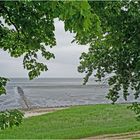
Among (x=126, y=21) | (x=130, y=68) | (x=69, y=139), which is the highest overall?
(x=126, y=21)

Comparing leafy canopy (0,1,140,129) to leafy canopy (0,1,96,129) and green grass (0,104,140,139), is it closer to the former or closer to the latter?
leafy canopy (0,1,96,129)

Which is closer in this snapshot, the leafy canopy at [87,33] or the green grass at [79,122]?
the leafy canopy at [87,33]

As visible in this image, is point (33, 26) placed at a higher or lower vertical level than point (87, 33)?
higher

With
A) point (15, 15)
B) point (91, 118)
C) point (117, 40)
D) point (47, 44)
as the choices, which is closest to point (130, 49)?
point (117, 40)

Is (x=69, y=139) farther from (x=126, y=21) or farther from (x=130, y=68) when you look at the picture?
(x=126, y=21)

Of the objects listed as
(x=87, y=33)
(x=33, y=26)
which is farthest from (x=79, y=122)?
(x=87, y=33)

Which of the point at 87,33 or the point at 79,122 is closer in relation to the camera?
the point at 87,33

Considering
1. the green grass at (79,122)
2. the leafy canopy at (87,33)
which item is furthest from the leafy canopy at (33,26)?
the green grass at (79,122)

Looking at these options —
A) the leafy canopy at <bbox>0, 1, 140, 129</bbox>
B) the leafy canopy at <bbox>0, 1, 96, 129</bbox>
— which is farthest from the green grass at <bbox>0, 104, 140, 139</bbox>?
the leafy canopy at <bbox>0, 1, 96, 129</bbox>

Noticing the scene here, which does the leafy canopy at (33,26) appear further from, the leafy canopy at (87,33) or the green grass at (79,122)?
the green grass at (79,122)

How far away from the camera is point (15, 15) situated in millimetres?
6723

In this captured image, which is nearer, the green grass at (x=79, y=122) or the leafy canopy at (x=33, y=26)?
the leafy canopy at (x=33, y=26)

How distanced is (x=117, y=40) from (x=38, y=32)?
102 inches

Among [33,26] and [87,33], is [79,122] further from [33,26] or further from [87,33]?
[87,33]
